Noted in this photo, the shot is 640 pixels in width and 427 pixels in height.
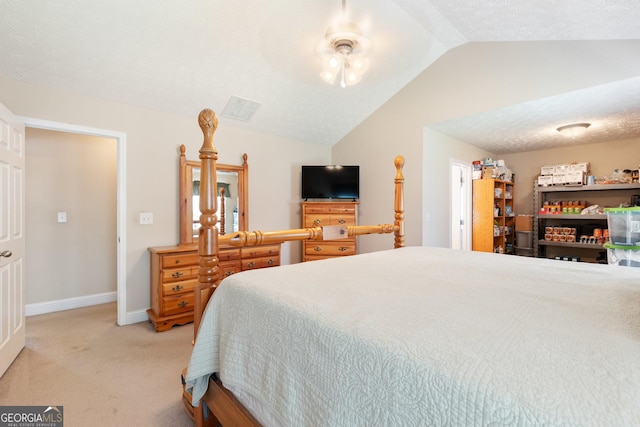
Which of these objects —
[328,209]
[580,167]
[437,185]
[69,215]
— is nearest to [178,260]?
[69,215]

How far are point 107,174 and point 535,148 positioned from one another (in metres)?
6.42

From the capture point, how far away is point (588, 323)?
80 cm

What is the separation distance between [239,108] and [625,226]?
4.06m

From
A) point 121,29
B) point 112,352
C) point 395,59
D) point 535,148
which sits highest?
point 395,59

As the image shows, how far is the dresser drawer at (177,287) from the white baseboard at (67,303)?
143cm

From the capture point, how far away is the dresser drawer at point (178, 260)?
2.98 m

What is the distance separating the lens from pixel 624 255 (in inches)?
111

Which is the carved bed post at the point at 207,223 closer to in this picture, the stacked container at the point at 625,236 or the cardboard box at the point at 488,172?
the stacked container at the point at 625,236

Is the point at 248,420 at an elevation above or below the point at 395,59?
below

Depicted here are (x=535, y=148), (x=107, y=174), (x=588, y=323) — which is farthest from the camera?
(x=535, y=148)

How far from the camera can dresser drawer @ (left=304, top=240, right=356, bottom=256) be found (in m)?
3.98

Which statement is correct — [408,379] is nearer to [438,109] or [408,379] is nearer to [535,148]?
[438,109]

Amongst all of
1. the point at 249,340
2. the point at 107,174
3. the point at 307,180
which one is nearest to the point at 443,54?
the point at 307,180

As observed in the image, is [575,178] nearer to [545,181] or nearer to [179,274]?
[545,181]
